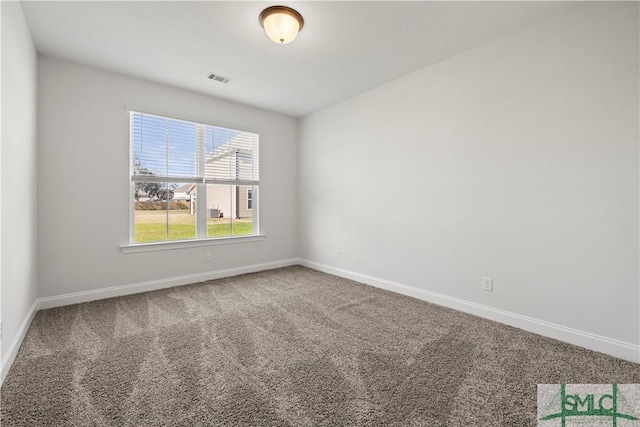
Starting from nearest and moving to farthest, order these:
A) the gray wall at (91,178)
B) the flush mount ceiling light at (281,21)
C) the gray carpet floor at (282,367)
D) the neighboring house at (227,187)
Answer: the gray carpet floor at (282,367), the flush mount ceiling light at (281,21), the gray wall at (91,178), the neighboring house at (227,187)

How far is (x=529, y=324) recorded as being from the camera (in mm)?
2523

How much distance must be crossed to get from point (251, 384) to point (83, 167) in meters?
3.03

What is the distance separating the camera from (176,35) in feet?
8.58

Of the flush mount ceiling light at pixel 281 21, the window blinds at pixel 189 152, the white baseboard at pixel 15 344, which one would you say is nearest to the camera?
the white baseboard at pixel 15 344

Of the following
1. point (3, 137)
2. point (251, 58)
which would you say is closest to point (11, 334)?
point (3, 137)

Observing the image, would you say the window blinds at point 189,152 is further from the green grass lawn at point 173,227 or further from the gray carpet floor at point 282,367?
the gray carpet floor at point 282,367

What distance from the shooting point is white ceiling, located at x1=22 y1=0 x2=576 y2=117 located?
2.29 metres

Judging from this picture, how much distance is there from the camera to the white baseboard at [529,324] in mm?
2096

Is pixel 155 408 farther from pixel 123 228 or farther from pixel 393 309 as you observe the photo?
pixel 123 228

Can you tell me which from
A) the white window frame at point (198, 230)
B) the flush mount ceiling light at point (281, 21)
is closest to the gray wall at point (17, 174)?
the white window frame at point (198, 230)

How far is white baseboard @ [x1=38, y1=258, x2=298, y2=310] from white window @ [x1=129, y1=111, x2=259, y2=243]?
53 cm

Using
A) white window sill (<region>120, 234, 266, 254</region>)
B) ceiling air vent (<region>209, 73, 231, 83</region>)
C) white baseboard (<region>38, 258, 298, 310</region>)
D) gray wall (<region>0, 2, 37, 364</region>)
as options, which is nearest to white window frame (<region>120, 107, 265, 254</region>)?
white window sill (<region>120, 234, 266, 254</region>)

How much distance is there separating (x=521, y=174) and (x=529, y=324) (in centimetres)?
131

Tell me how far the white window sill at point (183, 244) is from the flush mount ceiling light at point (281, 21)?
9.18 ft
